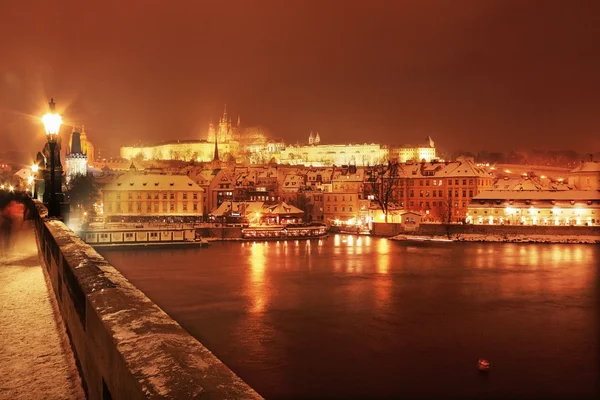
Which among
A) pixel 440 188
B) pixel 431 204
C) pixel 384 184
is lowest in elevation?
pixel 431 204

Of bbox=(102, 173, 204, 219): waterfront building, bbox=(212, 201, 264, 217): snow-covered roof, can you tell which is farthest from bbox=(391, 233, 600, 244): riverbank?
bbox=(102, 173, 204, 219): waterfront building

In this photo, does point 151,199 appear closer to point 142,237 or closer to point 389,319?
point 142,237

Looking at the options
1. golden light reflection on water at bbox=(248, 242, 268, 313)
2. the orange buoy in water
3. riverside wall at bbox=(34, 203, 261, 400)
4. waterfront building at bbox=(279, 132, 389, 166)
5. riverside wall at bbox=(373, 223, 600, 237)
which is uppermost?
waterfront building at bbox=(279, 132, 389, 166)

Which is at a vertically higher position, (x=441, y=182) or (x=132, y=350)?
(x=441, y=182)

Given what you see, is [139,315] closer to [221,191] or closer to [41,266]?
[41,266]

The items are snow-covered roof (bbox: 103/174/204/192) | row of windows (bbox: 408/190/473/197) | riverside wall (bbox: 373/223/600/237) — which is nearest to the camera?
riverside wall (bbox: 373/223/600/237)

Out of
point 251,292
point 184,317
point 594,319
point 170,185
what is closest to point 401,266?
point 251,292

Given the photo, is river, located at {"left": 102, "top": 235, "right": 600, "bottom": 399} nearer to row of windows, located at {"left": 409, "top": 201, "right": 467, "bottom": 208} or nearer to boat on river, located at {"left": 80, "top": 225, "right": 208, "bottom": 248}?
boat on river, located at {"left": 80, "top": 225, "right": 208, "bottom": 248}

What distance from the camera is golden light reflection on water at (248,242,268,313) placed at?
60.2ft

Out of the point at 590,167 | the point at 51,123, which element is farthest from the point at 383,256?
the point at 590,167

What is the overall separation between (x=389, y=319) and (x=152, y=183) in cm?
3423

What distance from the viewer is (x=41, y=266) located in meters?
7.14

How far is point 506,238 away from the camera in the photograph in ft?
134

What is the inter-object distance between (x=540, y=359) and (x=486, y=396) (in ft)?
8.99
